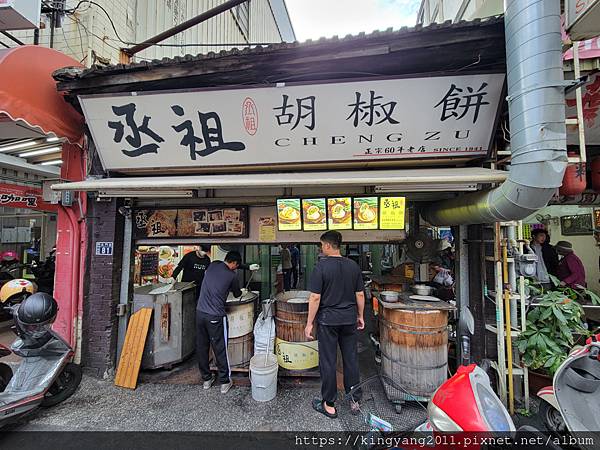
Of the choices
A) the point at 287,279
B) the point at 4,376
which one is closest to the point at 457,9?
the point at 287,279

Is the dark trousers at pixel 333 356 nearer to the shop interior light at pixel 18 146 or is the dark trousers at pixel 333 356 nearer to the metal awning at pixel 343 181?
the metal awning at pixel 343 181

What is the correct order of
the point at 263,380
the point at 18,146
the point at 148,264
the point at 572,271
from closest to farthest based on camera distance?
the point at 263,380 < the point at 572,271 < the point at 18,146 < the point at 148,264

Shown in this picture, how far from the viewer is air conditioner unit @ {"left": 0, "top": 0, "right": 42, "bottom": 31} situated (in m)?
3.50

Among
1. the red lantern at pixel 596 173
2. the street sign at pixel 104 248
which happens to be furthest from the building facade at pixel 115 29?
the red lantern at pixel 596 173

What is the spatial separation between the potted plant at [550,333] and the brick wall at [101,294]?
20.5 feet

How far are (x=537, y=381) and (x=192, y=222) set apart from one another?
586cm

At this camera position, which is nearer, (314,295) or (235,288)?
(314,295)

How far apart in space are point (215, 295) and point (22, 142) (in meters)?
5.18

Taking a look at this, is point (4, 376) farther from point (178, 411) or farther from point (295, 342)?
point (295, 342)

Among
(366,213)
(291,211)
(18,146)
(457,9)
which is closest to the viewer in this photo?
(366,213)

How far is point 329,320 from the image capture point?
144 inches

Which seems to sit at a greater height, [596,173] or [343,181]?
[596,173]

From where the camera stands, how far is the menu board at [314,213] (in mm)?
4426

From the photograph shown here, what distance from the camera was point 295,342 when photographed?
4410mm
